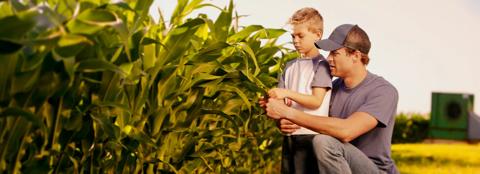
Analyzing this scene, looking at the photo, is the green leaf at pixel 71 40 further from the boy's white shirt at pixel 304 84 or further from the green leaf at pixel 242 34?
the boy's white shirt at pixel 304 84

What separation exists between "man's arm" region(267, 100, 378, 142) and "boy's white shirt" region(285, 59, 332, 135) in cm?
21

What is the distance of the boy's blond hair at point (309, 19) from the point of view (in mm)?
4355

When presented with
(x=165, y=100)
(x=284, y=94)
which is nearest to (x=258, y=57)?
(x=284, y=94)

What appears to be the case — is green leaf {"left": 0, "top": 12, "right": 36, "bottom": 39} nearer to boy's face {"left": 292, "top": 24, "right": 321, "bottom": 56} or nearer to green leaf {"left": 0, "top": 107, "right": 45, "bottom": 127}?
green leaf {"left": 0, "top": 107, "right": 45, "bottom": 127}

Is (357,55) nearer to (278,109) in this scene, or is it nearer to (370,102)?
(370,102)

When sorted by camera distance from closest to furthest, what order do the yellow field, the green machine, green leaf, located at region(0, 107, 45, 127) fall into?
green leaf, located at region(0, 107, 45, 127) < the yellow field < the green machine

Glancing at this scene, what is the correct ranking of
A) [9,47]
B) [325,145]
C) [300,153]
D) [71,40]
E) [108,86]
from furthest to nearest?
[300,153] < [325,145] < [108,86] < [71,40] < [9,47]

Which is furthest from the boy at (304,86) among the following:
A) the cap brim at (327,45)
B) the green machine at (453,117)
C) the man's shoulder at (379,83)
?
the green machine at (453,117)

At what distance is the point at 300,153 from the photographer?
4.26 metres

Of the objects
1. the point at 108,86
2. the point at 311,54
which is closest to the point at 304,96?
the point at 311,54

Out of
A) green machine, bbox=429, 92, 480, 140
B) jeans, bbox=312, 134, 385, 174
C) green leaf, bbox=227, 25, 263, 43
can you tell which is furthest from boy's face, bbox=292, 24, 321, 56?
green machine, bbox=429, 92, 480, 140

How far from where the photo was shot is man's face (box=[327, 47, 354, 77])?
4.13 meters

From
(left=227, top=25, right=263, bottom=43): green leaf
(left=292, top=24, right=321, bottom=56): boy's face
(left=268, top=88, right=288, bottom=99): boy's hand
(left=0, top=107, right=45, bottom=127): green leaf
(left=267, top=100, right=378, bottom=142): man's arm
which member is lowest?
(left=267, top=100, right=378, bottom=142): man's arm

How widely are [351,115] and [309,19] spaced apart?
57 centimetres
